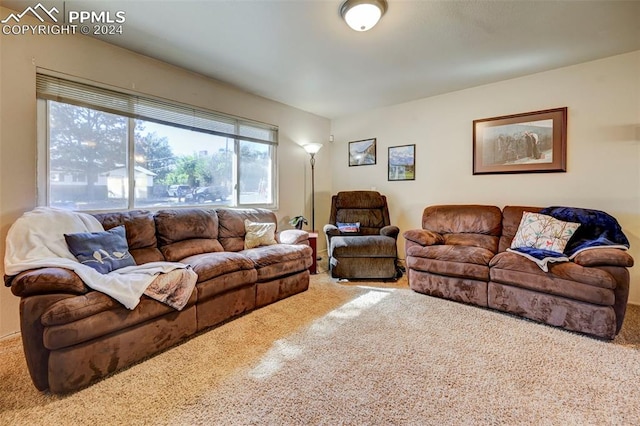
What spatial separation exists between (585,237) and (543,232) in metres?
0.33

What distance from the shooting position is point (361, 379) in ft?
5.64

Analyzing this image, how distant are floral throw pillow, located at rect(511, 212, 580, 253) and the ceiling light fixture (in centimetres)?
246

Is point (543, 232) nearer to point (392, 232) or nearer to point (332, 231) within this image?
point (392, 232)

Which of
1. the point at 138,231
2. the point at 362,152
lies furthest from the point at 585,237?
the point at 138,231

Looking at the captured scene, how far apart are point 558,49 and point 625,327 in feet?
8.48

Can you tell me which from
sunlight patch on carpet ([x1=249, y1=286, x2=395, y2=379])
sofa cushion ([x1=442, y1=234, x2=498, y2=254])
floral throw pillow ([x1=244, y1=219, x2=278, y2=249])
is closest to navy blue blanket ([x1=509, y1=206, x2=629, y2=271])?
sofa cushion ([x1=442, y1=234, x2=498, y2=254])

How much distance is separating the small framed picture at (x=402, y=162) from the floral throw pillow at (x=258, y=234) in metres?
2.21

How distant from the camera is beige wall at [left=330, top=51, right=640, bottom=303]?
9.52 feet

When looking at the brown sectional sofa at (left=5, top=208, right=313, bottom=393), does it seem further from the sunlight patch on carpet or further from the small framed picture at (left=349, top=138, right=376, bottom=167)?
the small framed picture at (left=349, top=138, right=376, bottom=167)

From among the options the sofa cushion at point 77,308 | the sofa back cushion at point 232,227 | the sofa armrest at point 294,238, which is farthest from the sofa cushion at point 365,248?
the sofa cushion at point 77,308

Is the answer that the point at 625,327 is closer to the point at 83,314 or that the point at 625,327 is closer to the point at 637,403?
the point at 637,403

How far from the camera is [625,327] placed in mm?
2412

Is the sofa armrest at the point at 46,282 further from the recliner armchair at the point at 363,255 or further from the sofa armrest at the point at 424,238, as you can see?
the sofa armrest at the point at 424,238

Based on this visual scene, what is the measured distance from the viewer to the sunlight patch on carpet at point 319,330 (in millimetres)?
1836
